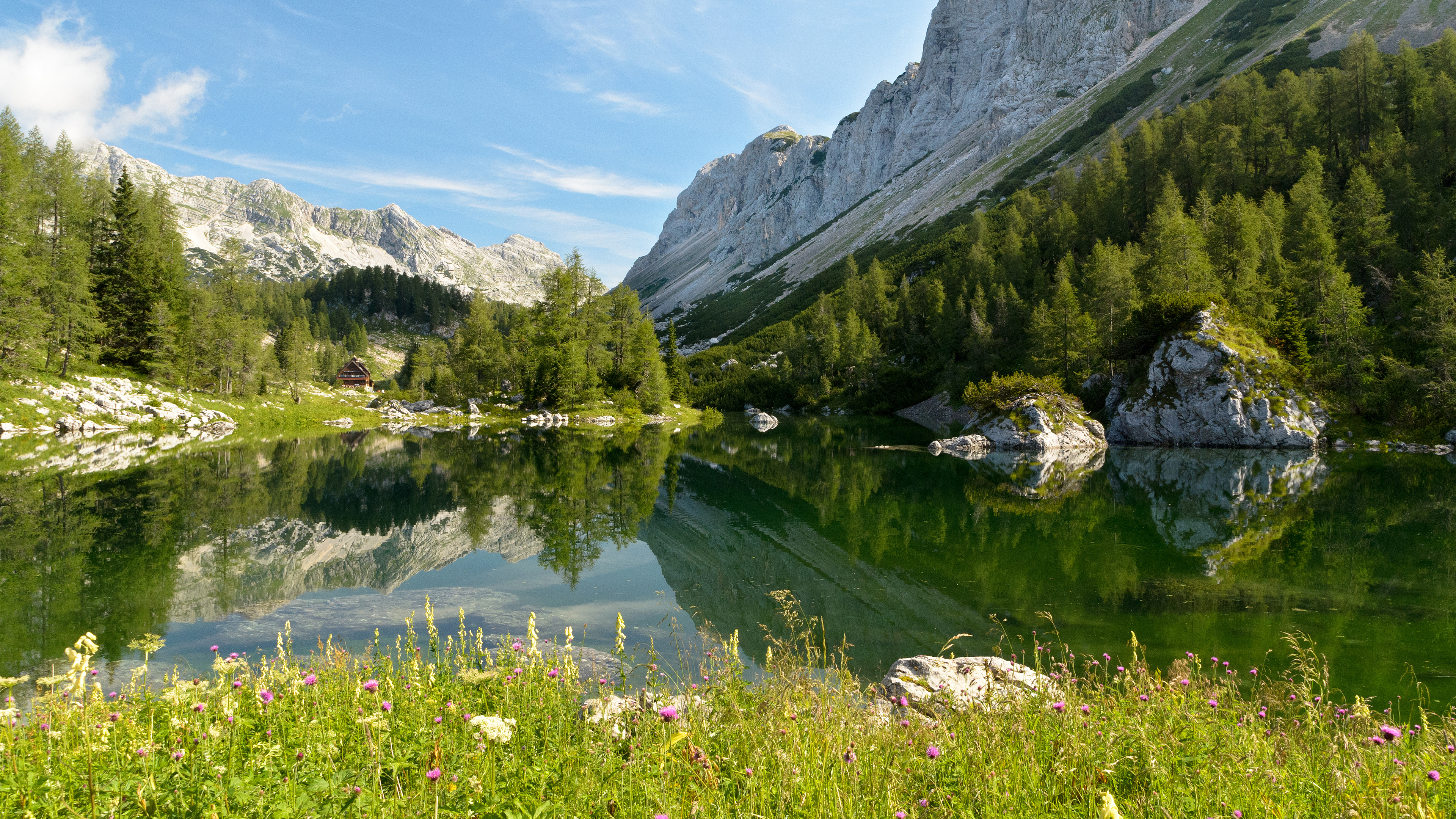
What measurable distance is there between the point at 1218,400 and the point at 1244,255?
17.9m

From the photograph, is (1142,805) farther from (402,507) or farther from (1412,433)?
(1412,433)

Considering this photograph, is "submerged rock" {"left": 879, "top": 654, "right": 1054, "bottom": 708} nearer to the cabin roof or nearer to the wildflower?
the wildflower

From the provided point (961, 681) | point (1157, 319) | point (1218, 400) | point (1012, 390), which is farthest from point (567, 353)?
point (961, 681)

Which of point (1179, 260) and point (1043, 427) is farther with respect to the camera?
point (1179, 260)

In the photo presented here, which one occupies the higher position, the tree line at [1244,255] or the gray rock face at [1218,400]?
the tree line at [1244,255]

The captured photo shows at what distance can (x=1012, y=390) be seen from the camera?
49.9 meters

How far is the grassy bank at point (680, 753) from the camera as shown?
3.58 meters

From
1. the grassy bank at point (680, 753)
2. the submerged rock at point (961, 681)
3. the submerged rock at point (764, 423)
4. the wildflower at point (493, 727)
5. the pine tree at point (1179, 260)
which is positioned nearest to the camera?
the grassy bank at point (680, 753)

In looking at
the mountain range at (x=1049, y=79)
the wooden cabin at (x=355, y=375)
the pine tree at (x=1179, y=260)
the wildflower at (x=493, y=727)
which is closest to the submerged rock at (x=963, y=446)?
the pine tree at (x=1179, y=260)

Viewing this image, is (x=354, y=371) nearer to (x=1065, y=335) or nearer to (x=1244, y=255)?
(x=1065, y=335)

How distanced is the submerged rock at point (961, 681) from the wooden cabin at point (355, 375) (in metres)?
136

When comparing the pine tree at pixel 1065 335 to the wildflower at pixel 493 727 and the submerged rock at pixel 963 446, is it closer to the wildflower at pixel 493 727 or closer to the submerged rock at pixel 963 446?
the submerged rock at pixel 963 446

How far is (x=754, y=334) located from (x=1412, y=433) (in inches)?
4117

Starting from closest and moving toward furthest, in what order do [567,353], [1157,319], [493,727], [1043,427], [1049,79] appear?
[493,727]
[1043,427]
[1157,319]
[567,353]
[1049,79]
